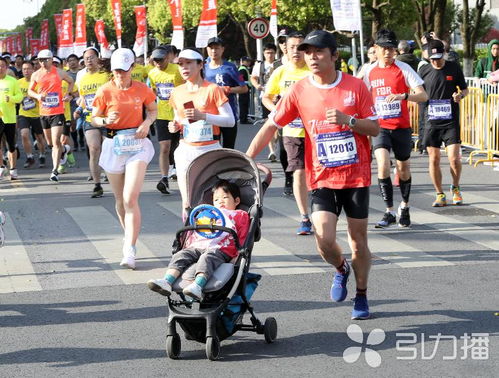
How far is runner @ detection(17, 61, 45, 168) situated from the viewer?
18781 millimetres

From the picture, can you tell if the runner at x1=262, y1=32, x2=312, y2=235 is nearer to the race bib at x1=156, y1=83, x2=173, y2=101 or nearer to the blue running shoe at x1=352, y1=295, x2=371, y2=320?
the race bib at x1=156, y1=83, x2=173, y2=101

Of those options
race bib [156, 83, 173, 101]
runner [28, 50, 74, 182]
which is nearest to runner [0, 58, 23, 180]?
runner [28, 50, 74, 182]

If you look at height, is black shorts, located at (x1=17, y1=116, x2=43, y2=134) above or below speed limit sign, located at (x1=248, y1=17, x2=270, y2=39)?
below

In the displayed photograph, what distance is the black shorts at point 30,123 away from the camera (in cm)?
1898

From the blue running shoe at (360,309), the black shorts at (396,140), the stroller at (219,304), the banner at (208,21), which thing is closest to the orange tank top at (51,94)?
the banner at (208,21)

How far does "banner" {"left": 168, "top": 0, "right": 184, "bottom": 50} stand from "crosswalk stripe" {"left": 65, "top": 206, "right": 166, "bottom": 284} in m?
12.7

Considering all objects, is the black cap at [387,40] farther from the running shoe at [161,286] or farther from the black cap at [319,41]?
the running shoe at [161,286]

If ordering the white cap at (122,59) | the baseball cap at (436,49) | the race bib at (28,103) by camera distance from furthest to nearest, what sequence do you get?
the race bib at (28,103) < the baseball cap at (436,49) < the white cap at (122,59)

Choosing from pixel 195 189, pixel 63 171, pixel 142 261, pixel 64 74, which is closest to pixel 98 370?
pixel 195 189

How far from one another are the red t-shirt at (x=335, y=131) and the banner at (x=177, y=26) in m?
18.4

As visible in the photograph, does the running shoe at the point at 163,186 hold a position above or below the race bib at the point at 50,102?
below

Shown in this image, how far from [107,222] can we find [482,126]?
8223 millimetres

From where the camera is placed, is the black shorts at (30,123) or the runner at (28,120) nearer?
the runner at (28,120)

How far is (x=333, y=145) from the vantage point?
7.03m
